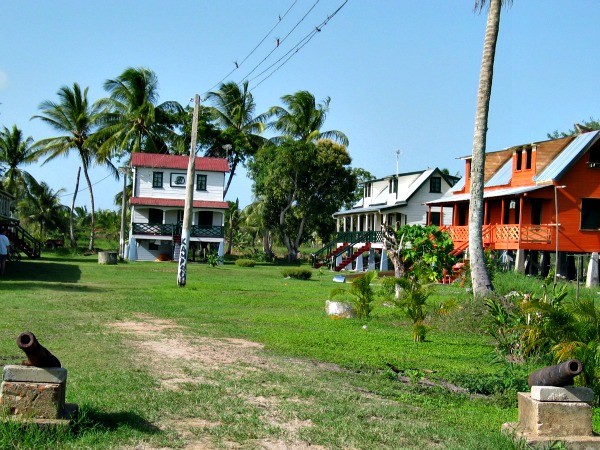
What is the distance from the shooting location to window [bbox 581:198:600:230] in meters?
36.7

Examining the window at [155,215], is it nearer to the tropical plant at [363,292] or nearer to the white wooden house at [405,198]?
the white wooden house at [405,198]

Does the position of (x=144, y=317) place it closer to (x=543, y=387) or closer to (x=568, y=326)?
(x=568, y=326)

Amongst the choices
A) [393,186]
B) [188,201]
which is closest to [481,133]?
[188,201]

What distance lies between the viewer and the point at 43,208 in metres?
71.2

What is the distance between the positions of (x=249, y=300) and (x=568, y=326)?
12.4m

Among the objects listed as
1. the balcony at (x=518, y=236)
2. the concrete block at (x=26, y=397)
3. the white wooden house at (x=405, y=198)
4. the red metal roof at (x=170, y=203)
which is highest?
the white wooden house at (x=405, y=198)

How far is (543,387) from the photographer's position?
7078 mm

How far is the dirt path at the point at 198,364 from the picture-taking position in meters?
7.04

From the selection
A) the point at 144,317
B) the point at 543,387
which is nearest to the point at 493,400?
the point at 543,387

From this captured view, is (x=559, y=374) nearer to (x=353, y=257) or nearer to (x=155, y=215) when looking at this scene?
(x=353, y=257)

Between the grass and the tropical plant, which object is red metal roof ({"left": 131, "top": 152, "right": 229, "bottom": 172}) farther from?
the tropical plant

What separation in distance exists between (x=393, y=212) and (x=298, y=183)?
8.08 meters

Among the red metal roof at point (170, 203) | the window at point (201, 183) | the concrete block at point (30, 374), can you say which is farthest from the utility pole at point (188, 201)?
the window at point (201, 183)

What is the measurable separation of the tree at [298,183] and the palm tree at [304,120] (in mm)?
1843
